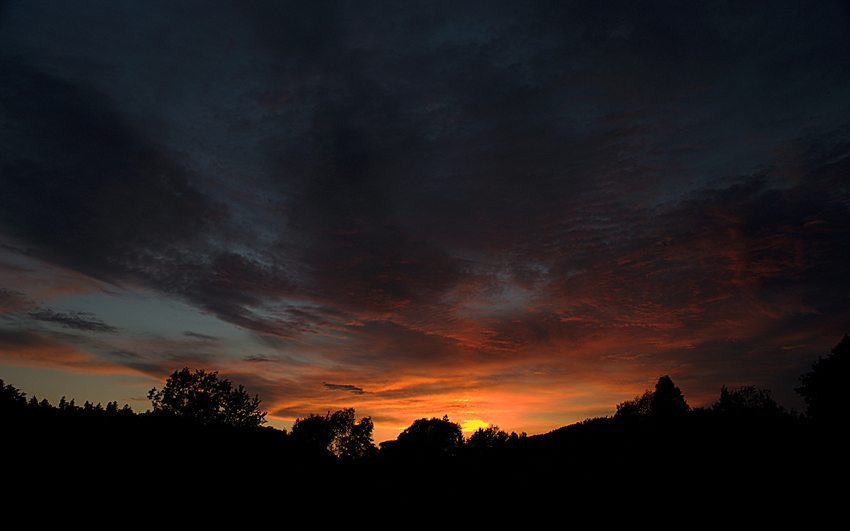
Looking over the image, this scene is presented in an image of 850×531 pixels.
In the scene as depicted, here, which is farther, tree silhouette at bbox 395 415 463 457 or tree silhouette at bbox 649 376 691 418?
tree silhouette at bbox 395 415 463 457

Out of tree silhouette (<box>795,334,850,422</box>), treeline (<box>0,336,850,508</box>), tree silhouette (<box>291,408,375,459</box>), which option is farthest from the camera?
tree silhouette (<box>291,408,375,459</box>)

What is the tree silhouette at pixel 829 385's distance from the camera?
55750mm

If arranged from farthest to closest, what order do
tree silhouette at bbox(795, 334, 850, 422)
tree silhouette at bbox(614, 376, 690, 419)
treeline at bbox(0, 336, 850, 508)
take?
tree silhouette at bbox(614, 376, 690, 419), tree silhouette at bbox(795, 334, 850, 422), treeline at bbox(0, 336, 850, 508)

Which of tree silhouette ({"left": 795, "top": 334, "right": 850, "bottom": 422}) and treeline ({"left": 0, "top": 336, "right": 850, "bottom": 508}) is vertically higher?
tree silhouette ({"left": 795, "top": 334, "right": 850, "bottom": 422})

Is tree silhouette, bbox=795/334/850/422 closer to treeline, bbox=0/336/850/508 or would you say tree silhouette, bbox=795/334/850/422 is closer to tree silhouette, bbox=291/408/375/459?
treeline, bbox=0/336/850/508

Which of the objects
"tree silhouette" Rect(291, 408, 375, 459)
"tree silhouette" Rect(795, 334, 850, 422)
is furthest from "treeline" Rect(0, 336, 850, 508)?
"tree silhouette" Rect(291, 408, 375, 459)

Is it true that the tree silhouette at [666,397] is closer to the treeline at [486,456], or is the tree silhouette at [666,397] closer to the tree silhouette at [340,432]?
the treeline at [486,456]

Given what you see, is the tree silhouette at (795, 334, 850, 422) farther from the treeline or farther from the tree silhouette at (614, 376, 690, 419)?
the tree silhouette at (614, 376, 690, 419)

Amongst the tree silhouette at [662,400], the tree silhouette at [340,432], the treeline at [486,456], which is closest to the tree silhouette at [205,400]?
the treeline at [486,456]

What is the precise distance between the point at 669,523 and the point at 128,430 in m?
51.2

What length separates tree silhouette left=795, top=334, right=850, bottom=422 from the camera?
55.8m

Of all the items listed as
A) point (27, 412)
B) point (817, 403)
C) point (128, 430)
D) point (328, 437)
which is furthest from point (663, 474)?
point (328, 437)

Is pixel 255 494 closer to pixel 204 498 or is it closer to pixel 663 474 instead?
pixel 204 498

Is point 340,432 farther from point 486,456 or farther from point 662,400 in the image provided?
point 662,400
